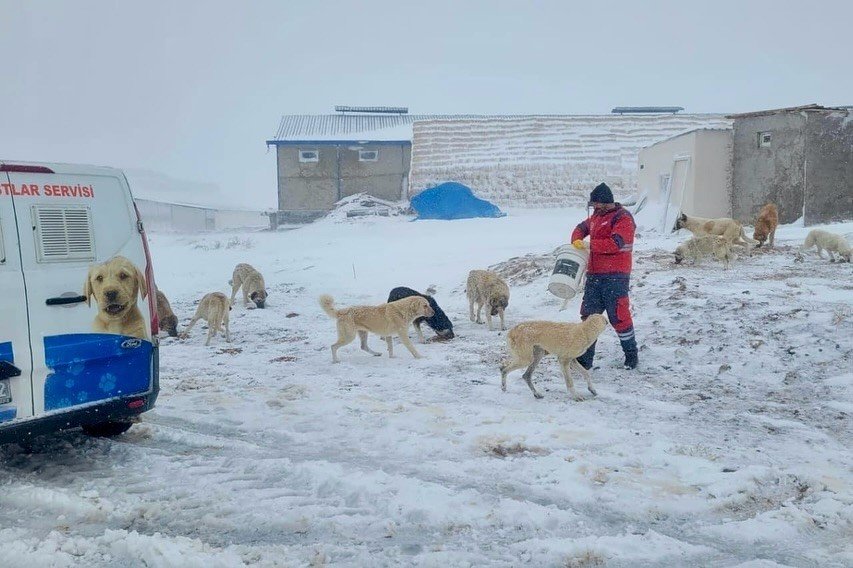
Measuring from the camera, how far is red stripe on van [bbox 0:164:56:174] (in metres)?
4.36

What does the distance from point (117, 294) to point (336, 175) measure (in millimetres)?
28012

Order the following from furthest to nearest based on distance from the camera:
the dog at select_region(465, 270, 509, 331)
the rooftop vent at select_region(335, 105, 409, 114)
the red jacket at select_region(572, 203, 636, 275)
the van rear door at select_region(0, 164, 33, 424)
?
the rooftop vent at select_region(335, 105, 409, 114) < the dog at select_region(465, 270, 509, 331) < the red jacket at select_region(572, 203, 636, 275) < the van rear door at select_region(0, 164, 33, 424)

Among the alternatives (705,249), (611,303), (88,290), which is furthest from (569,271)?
(705,249)

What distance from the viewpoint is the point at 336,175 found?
3216cm

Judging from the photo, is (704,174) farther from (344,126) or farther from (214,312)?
(344,126)

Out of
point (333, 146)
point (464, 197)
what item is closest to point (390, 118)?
point (333, 146)

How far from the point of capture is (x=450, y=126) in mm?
31719

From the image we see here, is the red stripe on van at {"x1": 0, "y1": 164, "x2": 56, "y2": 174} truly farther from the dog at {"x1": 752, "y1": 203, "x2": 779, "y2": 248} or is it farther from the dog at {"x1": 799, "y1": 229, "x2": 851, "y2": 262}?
the dog at {"x1": 752, "y1": 203, "x2": 779, "y2": 248}

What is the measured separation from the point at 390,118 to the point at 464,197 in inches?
484

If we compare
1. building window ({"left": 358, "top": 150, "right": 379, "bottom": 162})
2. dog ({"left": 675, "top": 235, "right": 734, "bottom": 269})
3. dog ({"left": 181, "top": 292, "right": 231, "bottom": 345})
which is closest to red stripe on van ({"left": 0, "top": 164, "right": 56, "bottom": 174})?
dog ({"left": 181, "top": 292, "right": 231, "bottom": 345})

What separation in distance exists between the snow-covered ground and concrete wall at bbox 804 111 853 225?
961cm

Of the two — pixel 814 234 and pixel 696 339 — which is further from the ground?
pixel 814 234

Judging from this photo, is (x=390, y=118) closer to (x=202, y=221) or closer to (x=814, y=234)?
(x=202, y=221)

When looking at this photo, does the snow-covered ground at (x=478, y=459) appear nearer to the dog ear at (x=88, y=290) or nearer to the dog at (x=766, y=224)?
the dog ear at (x=88, y=290)
